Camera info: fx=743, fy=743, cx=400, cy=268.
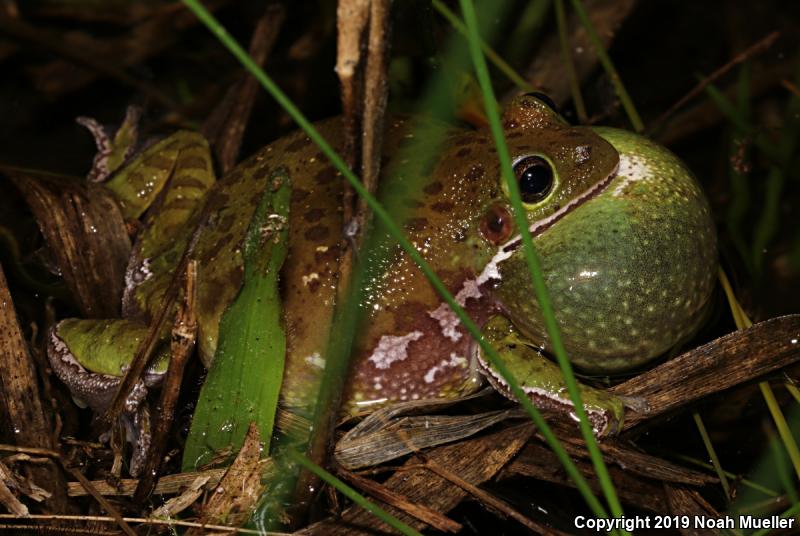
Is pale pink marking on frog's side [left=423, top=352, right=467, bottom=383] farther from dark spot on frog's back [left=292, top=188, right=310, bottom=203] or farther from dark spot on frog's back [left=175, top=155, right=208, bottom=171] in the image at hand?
dark spot on frog's back [left=175, top=155, right=208, bottom=171]

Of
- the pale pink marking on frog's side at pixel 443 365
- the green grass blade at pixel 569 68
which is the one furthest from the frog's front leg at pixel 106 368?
the green grass blade at pixel 569 68

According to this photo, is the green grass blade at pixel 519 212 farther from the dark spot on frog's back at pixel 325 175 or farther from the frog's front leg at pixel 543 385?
Result: the dark spot on frog's back at pixel 325 175

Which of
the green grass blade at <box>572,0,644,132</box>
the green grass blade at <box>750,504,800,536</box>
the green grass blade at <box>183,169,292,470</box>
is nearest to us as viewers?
the green grass blade at <box>750,504,800,536</box>

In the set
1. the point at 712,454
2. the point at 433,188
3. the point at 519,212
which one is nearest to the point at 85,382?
the point at 433,188

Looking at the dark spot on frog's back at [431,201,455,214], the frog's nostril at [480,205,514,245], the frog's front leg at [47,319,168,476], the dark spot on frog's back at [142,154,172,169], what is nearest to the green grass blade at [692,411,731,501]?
the frog's nostril at [480,205,514,245]

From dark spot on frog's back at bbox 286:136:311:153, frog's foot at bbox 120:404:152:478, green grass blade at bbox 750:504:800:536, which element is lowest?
green grass blade at bbox 750:504:800:536

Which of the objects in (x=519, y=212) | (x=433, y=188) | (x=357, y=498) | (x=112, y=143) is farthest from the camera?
(x=112, y=143)

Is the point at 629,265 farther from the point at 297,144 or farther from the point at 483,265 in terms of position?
the point at 297,144
